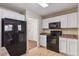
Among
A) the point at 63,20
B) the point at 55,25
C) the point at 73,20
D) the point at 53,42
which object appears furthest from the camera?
the point at 53,42

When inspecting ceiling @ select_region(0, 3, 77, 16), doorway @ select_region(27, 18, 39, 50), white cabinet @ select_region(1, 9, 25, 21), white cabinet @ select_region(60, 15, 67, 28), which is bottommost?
doorway @ select_region(27, 18, 39, 50)

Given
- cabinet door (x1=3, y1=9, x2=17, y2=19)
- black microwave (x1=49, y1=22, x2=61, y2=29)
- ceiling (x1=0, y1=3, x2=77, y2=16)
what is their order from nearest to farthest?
ceiling (x1=0, y1=3, x2=77, y2=16)
cabinet door (x1=3, y1=9, x2=17, y2=19)
black microwave (x1=49, y1=22, x2=61, y2=29)

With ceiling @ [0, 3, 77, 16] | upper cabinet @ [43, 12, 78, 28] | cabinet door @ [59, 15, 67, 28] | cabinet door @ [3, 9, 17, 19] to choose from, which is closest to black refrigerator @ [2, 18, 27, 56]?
cabinet door @ [3, 9, 17, 19]

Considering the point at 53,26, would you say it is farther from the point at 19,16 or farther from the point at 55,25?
the point at 19,16

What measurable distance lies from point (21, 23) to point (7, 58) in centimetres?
53

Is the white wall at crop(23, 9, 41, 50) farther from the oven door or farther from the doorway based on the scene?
the oven door

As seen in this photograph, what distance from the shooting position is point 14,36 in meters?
1.52

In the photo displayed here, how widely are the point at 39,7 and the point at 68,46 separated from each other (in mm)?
774

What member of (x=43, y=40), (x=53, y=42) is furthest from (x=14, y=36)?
(x=53, y=42)

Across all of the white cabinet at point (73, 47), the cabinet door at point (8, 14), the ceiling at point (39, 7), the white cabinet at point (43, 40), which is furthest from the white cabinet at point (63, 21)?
the cabinet door at point (8, 14)

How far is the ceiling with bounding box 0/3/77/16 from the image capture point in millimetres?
1291

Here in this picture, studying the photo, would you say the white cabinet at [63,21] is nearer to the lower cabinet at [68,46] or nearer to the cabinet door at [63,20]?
the cabinet door at [63,20]

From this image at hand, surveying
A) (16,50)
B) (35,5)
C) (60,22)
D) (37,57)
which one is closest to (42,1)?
(35,5)

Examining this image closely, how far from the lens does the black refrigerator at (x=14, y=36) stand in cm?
143
